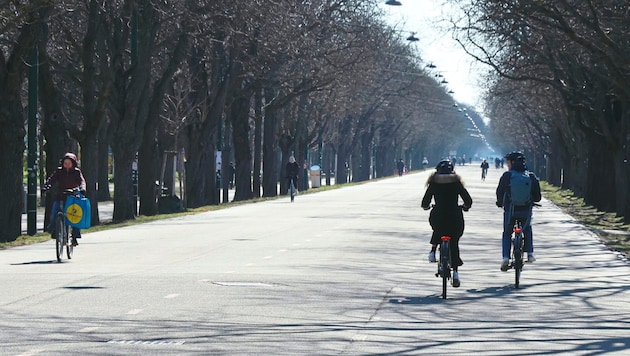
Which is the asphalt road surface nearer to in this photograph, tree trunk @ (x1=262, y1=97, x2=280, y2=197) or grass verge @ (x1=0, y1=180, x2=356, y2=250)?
grass verge @ (x1=0, y1=180, x2=356, y2=250)

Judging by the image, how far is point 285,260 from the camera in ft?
75.3

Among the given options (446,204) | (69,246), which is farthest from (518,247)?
(69,246)

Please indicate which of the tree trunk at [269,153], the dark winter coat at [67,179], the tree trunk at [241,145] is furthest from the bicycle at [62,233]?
the tree trunk at [269,153]

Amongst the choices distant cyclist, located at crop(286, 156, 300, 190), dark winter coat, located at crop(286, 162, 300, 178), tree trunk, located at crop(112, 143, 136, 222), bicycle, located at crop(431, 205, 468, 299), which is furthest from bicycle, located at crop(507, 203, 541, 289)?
dark winter coat, located at crop(286, 162, 300, 178)

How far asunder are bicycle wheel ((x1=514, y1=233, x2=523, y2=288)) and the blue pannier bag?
708cm

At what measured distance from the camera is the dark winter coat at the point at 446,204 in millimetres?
17281

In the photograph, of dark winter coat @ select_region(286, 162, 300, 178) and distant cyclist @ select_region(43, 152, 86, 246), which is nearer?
distant cyclist @ select_region(43, 152, 86, 246)

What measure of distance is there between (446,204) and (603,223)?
24.4 metres

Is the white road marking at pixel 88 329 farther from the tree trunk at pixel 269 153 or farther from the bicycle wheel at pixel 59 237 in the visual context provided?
the tree trunk at pixel 269 153

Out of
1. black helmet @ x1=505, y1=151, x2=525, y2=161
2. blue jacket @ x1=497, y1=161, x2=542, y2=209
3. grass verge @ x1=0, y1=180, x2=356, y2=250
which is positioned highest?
black helmet @ x1=505, y1=151, x2=525, y2=161

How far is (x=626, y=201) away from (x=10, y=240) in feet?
60.2

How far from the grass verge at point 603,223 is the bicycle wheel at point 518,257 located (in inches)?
301

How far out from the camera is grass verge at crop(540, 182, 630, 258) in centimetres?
3050

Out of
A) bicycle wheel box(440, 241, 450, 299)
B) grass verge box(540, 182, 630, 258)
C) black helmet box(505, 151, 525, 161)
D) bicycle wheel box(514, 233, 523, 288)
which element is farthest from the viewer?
grass verge box(540, 182, 630, 258)
